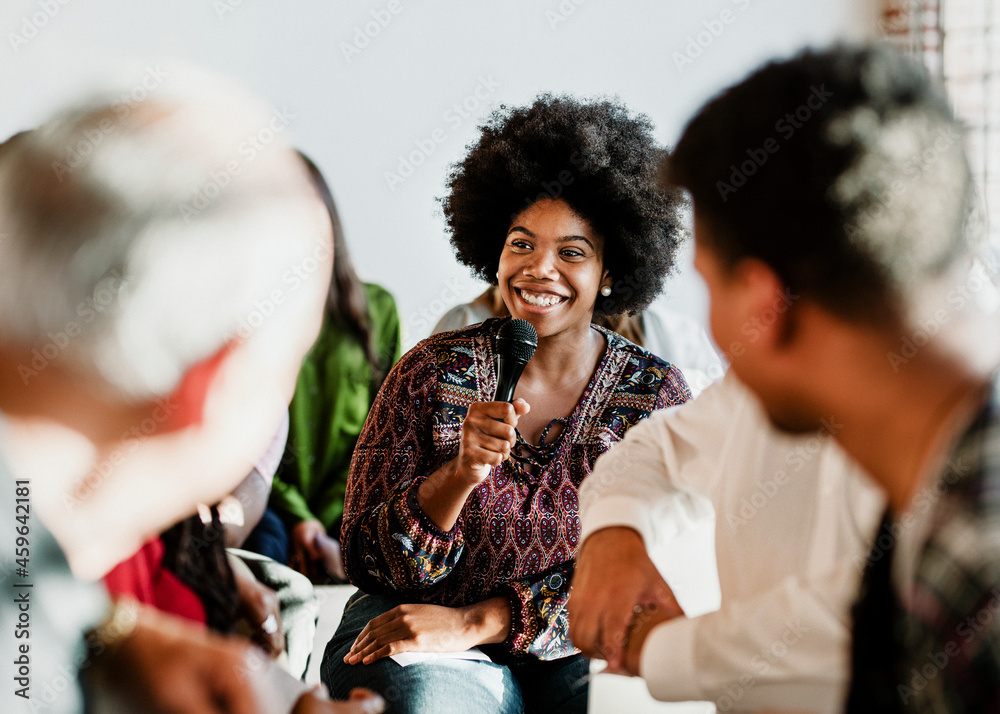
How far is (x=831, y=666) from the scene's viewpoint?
615 millimetres

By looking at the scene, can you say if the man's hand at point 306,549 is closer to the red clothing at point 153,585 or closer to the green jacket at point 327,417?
the green jacket at point 327,417

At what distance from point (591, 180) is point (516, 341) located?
442 mm

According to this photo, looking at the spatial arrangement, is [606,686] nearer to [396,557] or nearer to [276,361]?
[396,557]

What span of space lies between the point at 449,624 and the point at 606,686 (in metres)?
0.28

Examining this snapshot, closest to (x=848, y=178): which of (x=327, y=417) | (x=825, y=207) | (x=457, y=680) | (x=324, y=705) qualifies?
(x=825, y=207)

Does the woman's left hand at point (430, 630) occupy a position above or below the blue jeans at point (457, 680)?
above

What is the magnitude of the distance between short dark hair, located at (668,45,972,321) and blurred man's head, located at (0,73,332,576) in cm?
41

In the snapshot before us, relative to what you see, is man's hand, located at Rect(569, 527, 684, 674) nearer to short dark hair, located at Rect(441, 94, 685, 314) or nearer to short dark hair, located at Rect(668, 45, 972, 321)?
short dark hair, located at Rect(668, 45, 972, 321)

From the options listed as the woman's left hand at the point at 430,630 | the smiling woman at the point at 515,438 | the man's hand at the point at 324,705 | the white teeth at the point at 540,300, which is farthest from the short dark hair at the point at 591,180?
the man's hand at the point at 324,705

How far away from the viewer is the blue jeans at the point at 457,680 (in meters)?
1.01

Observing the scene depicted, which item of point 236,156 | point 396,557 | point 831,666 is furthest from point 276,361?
point 831,666

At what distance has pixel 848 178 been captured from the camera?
60cm

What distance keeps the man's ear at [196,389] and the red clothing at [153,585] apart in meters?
0.12

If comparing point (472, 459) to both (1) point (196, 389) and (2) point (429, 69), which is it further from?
(2) point (429, 69)
